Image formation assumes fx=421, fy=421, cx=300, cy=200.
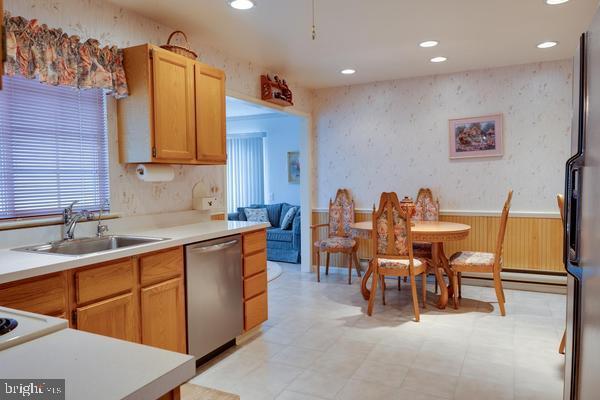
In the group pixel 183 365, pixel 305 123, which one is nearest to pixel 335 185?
pixel 305 123

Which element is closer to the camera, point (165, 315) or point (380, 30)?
point (165, 315)

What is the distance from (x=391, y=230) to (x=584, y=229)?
224 cm

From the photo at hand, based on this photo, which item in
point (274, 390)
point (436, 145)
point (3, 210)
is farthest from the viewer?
point (436, 145)

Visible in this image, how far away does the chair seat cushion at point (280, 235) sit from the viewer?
20.5 feet

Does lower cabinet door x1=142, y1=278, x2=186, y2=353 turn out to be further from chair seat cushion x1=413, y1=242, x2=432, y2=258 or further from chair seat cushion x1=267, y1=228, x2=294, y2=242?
chair seat cushion x1=267, y1=228, x2=294, y2=242

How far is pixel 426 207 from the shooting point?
194 inches

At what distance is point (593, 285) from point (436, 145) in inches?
151

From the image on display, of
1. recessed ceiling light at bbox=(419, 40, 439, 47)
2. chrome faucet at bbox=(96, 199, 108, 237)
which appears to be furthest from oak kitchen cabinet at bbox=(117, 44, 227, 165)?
recessed ceiling light at bbox=(419, 40, 439, 47)

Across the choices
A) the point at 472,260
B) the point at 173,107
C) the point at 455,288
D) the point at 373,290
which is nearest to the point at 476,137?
the point at 472,260

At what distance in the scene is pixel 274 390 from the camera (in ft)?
8.07

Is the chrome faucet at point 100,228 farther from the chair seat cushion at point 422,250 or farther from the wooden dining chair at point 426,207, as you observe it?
the wooden dining chair at point 426,207

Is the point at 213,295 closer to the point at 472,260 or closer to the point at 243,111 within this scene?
the point at 472,260

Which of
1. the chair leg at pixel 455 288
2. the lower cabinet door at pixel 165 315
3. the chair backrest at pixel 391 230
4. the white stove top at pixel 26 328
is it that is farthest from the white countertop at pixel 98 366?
the chair leg at pixel 455 288

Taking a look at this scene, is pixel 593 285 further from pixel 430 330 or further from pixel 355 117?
pixel 355 117
